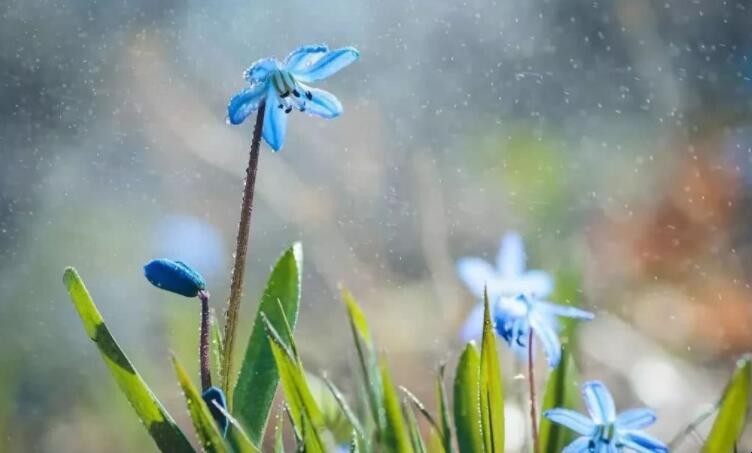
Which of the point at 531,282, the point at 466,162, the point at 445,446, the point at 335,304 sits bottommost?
the point at 445,446

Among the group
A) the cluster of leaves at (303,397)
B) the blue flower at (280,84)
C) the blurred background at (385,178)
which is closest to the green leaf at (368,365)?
the cluster of leaves at (303,397)

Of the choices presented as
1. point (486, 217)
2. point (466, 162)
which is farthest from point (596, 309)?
point (466, 162)

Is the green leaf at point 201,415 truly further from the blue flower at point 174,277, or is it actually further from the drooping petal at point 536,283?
the drooping petal at point 536,283

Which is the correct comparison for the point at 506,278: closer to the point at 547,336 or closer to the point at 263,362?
the point at 547,336

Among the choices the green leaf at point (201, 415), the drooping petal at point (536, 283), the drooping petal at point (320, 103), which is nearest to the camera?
the green leaf at point (201, 415)


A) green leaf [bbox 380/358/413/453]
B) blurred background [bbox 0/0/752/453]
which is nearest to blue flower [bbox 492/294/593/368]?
green leaf [bbox 380/358/413/453]

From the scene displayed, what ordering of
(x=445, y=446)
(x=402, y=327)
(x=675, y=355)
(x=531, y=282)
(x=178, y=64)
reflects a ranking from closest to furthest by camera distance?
1. (x=445, y=446)
2. (x=531, y=282)
3. (x=675, y=355)
4. (x=402, y=327)
5. (x=178, y=64)

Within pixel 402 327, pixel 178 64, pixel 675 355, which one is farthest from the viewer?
pixel 178 64

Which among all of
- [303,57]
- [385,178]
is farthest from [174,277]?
[385,178]

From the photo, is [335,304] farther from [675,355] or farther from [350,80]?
[675,355]
